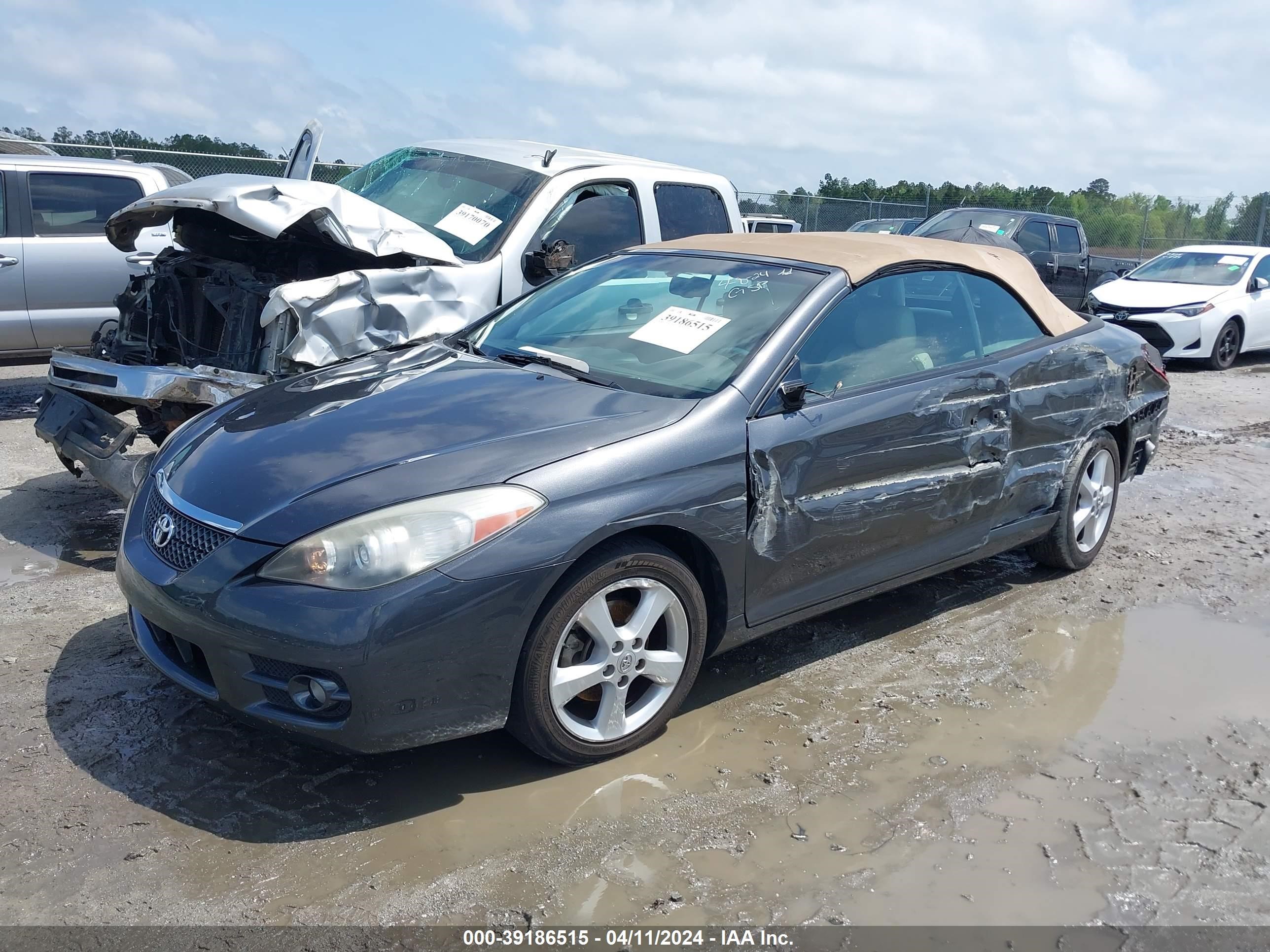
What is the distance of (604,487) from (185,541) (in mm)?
1244

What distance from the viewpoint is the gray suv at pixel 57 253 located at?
7.83 metres

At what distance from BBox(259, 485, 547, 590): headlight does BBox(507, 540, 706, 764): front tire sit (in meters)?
0.34

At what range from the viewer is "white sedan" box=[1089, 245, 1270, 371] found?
12.7m

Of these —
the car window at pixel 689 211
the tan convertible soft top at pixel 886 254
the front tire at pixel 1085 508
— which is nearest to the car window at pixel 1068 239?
the car window at pixel 689 211

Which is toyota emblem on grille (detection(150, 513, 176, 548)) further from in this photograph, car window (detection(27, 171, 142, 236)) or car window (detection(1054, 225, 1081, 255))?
car window (detection(1054, 225, 1081, 255))

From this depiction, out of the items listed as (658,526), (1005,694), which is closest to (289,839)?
(658,526)

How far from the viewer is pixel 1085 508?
525 centimetres

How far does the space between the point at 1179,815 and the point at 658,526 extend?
1.84 meters

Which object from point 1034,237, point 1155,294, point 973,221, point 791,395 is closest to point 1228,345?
point 1155,294

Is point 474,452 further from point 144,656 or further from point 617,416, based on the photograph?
point 144,656

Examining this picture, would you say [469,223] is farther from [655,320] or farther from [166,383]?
[655,320]

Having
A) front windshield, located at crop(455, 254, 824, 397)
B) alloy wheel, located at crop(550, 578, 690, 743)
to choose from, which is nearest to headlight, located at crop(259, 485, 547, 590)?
alloy wheel, located at crop(550, 578, 690, 743)

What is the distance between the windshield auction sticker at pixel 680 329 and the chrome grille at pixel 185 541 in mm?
1717

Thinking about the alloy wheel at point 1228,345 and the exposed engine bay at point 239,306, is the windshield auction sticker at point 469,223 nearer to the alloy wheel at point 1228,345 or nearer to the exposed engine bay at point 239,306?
the exposed engine bay at point 239,306
